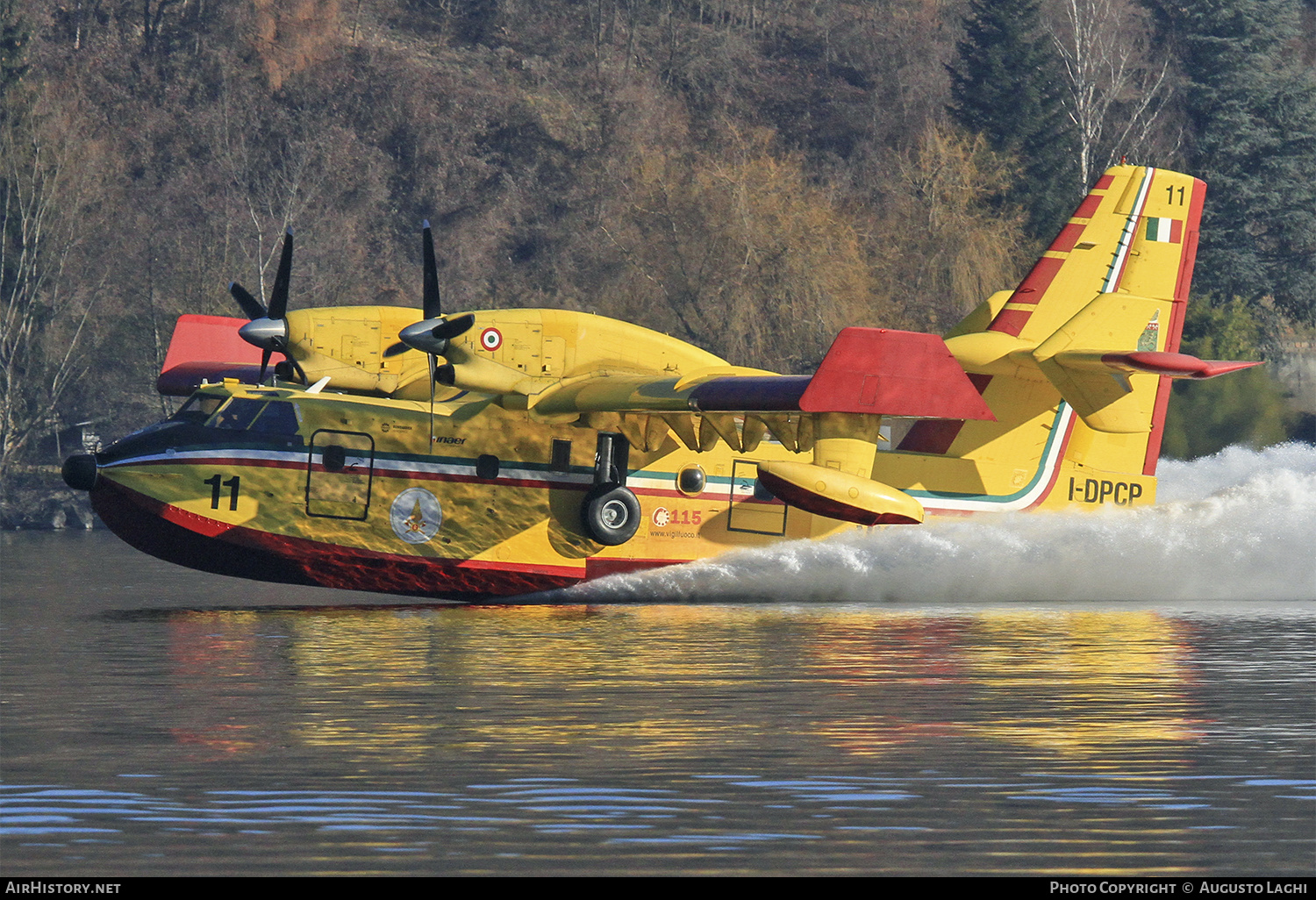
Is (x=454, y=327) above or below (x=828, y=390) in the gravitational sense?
above

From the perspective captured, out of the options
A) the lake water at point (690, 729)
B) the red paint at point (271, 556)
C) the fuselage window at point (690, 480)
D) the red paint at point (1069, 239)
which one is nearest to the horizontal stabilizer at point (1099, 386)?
→ the lake water at point (690, 729)

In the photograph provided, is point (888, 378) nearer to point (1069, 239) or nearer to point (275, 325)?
point (1069, 239)

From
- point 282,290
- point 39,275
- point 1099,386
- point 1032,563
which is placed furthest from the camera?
point 39,275

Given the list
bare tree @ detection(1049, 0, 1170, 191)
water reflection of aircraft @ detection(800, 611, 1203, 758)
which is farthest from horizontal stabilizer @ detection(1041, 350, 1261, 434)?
bare tree @ detection(1049, 0, 1170, 191)

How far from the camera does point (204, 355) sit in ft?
98.1

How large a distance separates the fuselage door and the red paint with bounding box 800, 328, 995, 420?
5928 mm

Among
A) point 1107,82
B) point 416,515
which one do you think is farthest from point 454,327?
point 1107,82

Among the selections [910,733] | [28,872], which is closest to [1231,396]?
[910,733]

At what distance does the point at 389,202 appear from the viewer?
7819cm

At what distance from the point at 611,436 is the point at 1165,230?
9.36m

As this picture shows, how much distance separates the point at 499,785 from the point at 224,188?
6330 cm

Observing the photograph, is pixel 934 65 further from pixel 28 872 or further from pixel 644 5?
pixel 28 872

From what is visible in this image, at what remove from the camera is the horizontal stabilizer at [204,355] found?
28.8 m

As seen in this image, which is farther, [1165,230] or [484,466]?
[1165,230]
